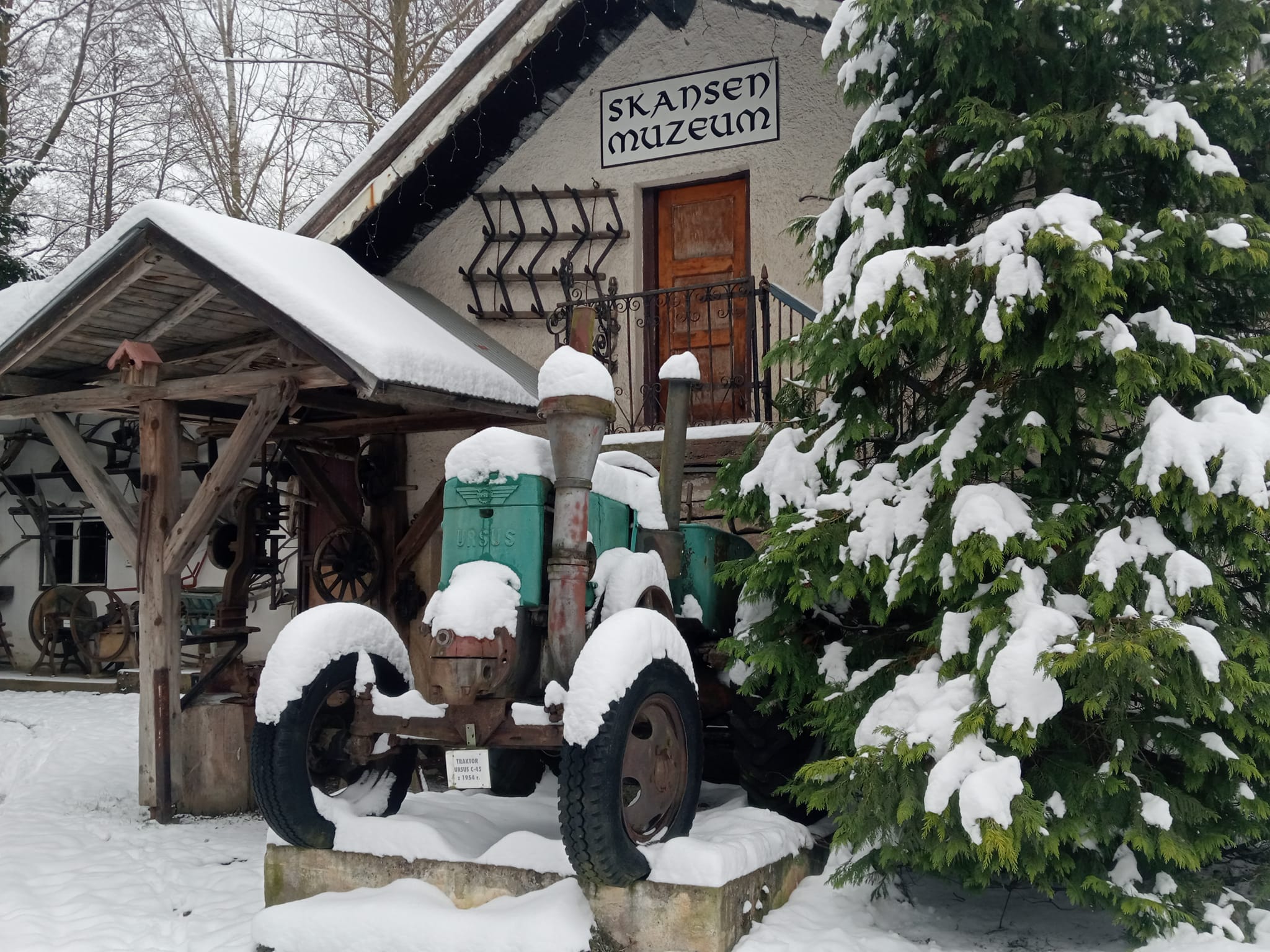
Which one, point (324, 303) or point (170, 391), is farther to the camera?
point (170, 391)

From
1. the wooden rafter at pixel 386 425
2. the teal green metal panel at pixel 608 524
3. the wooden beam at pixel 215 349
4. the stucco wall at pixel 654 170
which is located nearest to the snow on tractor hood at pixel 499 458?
the teal green metal panel at pixel 608 524

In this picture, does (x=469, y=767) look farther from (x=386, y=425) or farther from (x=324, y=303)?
(x=386, y=425)

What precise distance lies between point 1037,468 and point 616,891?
227 centimetres

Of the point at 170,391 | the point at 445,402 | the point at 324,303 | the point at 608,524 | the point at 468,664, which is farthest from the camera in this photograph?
the point at 170,391

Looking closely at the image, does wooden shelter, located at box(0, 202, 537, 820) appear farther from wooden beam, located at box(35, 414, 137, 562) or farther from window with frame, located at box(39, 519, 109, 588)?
window with frame, located at box(39, 519, 109, 588)

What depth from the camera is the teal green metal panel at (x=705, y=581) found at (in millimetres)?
5680

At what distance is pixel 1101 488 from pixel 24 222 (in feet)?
44.2

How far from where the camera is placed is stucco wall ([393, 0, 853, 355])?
309 inches

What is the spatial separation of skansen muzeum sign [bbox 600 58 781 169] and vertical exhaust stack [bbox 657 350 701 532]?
10.2 ft

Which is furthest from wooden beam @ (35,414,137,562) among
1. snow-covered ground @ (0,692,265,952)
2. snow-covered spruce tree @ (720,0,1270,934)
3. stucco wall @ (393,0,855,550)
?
snow-covered spruce tree @ (720,0,1270,934)

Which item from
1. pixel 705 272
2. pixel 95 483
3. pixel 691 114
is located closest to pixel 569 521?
pixel 95 483

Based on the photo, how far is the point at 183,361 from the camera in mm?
7262

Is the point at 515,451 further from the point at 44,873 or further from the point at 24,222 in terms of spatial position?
the point at 24,222

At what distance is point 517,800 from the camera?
545cm
